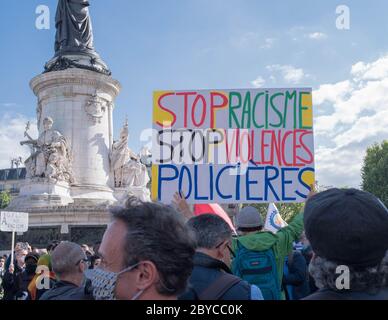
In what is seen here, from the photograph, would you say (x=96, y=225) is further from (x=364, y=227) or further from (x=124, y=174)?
(x=364, y=227)

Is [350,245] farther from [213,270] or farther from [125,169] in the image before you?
[125,169]

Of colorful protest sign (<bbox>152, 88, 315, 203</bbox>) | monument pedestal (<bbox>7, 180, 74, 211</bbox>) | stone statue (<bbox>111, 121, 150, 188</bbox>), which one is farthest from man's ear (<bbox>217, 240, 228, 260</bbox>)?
stone statue (<bbox>111, 121, 150, 188</bbox>)

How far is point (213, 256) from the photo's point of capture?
352 cm

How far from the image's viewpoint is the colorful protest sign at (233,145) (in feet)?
18.7

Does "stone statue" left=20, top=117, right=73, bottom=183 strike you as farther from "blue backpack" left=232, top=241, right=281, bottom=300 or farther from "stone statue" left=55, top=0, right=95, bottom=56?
"blue backpack" left=232, top=241, right=281, bottom=300

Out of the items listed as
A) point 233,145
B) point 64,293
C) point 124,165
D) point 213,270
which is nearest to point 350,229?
point 213,270

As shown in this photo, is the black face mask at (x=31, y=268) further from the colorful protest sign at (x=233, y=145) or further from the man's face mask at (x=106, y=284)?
the man's face mask at (x=106, y=284)

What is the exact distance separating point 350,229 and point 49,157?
2099cm

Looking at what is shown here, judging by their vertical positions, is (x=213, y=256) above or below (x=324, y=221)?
below

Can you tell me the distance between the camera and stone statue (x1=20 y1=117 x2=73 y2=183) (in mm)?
21750

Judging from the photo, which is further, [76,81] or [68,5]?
[68,5]
